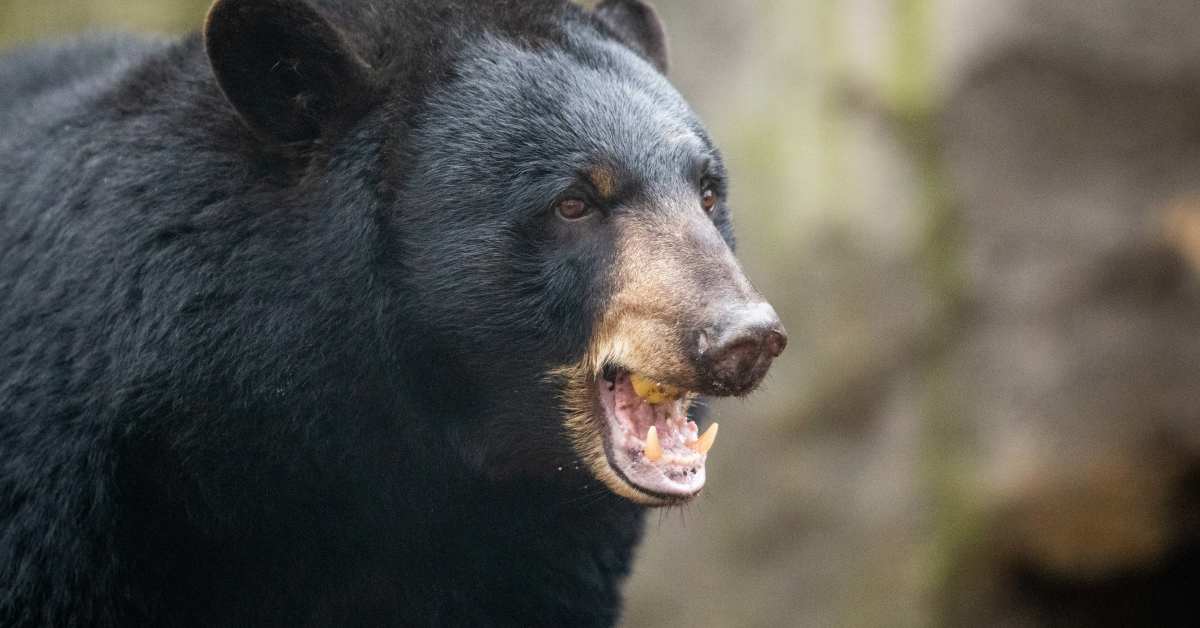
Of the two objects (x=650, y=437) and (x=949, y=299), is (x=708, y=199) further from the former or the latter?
(x=949, y=299)

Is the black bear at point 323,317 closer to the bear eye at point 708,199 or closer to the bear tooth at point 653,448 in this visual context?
the bear tooth at point 653,448

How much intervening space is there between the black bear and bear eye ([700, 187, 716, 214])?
157 mm

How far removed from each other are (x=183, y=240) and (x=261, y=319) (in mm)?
291

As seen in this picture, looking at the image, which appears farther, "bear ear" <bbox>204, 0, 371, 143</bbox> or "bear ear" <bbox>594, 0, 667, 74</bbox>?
"bear ear" <bbox>594, 0, 667, 74</bbox>

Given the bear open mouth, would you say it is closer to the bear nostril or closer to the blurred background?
the bear nostril

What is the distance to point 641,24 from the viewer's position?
4.53 metres

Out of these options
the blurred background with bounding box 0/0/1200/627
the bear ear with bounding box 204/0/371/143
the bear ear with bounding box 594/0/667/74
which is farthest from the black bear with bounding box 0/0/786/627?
the blurred background with bounding box 0/0/1200/627

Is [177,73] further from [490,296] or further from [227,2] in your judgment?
[490,296]

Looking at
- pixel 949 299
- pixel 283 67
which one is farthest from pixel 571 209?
pixel 949 299

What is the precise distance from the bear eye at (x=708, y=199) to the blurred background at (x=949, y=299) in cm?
395

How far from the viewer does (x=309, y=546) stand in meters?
3.75

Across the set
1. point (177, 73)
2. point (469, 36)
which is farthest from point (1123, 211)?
point (177, 73)

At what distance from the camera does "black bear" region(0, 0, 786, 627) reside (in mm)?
3537

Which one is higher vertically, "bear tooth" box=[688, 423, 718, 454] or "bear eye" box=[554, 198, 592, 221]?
"bear eye" box=[554, 198, 592, 221]
